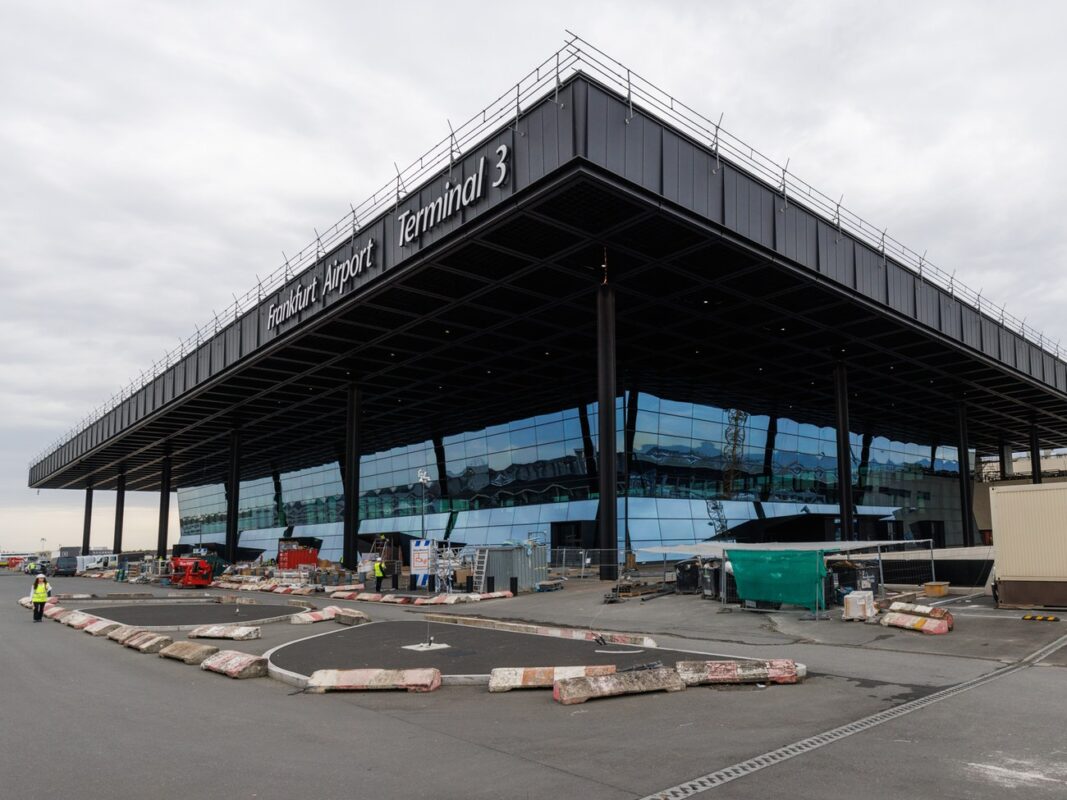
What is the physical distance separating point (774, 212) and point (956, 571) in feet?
53.8

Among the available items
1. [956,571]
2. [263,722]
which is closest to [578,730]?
[263,722]

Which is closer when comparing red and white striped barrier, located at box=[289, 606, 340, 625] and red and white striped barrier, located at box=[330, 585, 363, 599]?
red and white striped barrier, located at box=[289, 606, 340, 625]

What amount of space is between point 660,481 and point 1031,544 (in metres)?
30.4

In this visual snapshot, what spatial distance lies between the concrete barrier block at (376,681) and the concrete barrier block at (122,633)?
9.62 metres

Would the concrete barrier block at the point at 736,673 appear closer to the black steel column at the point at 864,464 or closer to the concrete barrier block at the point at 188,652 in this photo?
the concrete barrier block at the point at 188,652

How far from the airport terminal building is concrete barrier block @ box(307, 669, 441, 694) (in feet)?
51.3

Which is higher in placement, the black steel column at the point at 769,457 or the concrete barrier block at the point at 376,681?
the black steel column at the point at 769,457

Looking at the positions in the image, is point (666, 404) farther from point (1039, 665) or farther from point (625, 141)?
point (1039, 665)

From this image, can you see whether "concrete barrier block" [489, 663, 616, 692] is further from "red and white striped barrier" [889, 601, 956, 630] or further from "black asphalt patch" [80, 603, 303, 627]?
"black asphalt patch" [80, 603, 303, 627]

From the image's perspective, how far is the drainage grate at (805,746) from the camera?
7.13 metres

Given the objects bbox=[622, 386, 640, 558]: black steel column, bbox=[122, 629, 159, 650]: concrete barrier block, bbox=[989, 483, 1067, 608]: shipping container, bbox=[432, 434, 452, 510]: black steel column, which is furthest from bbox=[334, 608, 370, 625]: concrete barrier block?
bbox=[432, 434, 452, 510]: black steel column

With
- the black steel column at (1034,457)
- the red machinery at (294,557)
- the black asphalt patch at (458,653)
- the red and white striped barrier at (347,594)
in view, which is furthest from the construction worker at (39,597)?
the black steel column at (1034,457)

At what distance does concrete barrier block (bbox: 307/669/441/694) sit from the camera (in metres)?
12.7

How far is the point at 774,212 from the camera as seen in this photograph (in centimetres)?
3044
